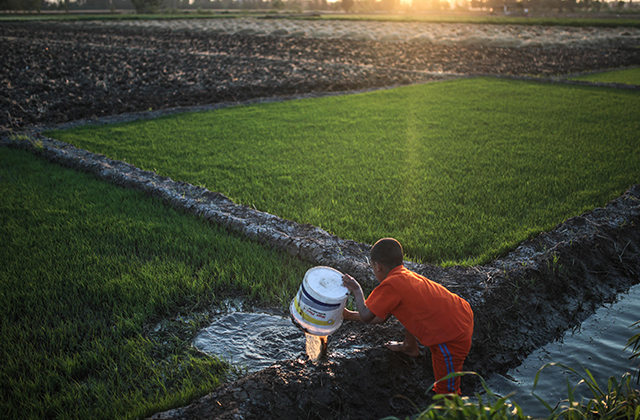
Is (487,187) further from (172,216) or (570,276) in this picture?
(172,216)

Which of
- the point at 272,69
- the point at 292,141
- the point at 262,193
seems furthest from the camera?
the point at 272,69

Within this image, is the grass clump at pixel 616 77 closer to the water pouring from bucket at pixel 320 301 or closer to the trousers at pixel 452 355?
the trousers at pixel 452 355

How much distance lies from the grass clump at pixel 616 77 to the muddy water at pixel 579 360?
515 inches

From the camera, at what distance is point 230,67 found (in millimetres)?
14477

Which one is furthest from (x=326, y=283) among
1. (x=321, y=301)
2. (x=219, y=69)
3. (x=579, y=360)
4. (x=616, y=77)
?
(x=616, y=77)

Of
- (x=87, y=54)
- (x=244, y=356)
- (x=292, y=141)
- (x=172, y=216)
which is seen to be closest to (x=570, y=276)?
(x=244, y=356)

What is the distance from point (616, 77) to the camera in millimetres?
14148

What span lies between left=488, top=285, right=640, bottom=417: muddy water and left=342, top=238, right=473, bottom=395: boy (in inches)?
23.5

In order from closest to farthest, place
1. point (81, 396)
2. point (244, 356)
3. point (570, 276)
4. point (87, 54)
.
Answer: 1. point (81, 396)
2. point (244, 356)
3. point (570, 276)
4. point (87, 54)

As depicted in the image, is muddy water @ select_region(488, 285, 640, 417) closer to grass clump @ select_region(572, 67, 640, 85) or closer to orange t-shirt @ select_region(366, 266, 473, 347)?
orange t-shirt @ select_region(366, 266, 473, 347)

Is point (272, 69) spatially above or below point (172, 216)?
above

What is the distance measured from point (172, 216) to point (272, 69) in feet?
36.1

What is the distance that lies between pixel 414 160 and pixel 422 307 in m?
4.19

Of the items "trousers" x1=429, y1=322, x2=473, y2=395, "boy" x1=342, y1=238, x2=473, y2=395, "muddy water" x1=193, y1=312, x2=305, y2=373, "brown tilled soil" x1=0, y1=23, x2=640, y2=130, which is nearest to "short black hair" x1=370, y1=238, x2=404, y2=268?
"boy" x1=342, y1=238, x2=473, y2=395
